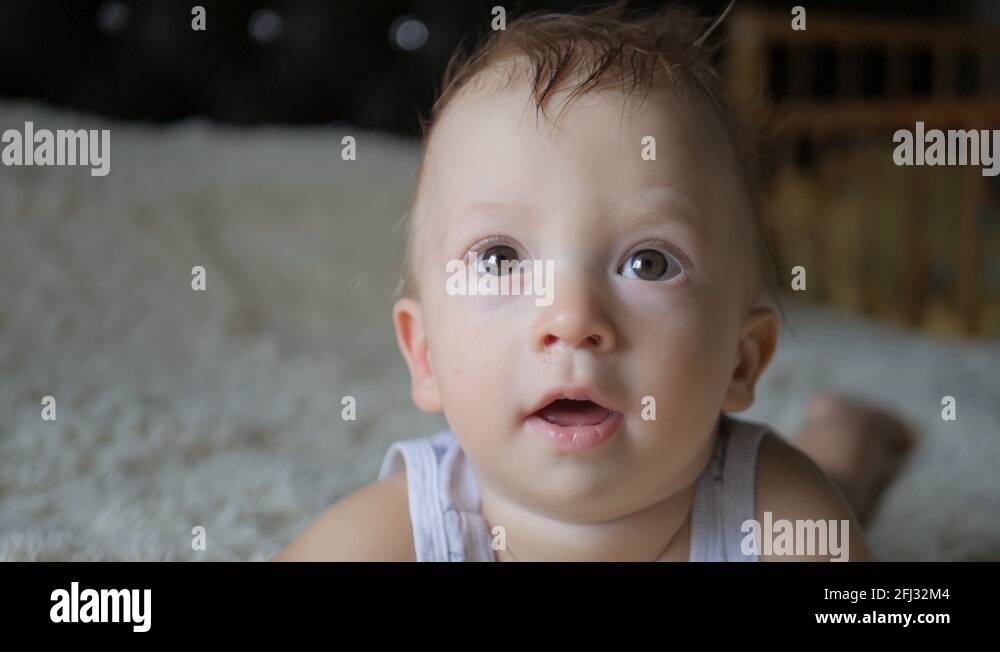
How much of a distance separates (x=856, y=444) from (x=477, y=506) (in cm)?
58

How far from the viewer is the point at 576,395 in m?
0.65

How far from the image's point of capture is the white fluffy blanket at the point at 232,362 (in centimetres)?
102

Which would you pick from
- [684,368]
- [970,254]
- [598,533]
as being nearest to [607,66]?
[684,368]

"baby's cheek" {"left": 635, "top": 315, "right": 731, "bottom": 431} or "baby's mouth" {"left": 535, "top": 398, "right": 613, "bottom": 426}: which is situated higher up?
"baby's cheek" {"left": 635, "top": 315, "right": 731, "bottom": 431}

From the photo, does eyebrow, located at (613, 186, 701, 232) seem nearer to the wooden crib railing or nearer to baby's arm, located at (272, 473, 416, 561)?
baby's arm, located at (272, 473, 416, 561)

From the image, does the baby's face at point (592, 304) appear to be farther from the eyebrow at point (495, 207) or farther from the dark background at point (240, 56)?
the dark background at point (240, 56)

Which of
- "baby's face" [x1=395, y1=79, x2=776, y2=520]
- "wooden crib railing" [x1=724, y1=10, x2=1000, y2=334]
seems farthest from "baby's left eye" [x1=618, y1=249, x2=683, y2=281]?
"wooden crib railing" [x1=724, y1=10, x2=1000, y2=334]

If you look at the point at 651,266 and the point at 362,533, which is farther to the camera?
the point at 362,533

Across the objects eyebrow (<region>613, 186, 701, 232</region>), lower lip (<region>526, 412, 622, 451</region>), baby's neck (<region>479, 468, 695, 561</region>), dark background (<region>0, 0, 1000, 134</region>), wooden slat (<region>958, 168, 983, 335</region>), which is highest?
dark background (<region>0, 0, 1000, 134</region>)

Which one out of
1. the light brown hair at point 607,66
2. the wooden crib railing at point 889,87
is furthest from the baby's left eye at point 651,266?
the wooden crib railing at point 889,87

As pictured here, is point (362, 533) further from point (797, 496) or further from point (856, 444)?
point (856, 444)

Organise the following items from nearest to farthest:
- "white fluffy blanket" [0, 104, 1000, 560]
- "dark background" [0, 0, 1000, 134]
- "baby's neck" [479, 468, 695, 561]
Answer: "baby's neck" [479, 468, 695, 561] < "white fluffy blanket" [0, 104, 1000, 560] < "dark background" [0, 0, 1000, 134]

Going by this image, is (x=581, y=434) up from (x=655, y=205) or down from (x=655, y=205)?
down

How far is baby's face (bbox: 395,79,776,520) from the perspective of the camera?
2.16 feet
